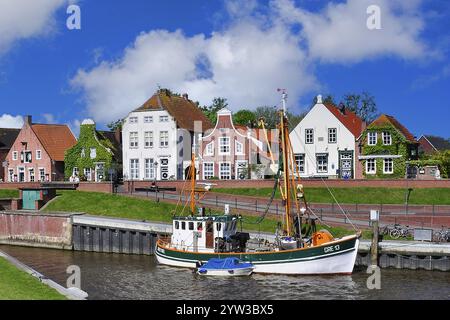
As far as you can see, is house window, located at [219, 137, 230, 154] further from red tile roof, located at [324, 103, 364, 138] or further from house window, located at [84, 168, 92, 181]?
house window, located at [84, 168, 92, 181]

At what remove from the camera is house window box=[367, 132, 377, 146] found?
6669 centimetres

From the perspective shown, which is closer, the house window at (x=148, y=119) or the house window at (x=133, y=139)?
the house window at (x=148, y=119)

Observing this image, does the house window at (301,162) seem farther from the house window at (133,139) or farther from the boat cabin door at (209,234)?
the boat cabin door at (209,234)

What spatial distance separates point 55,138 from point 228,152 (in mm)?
27910

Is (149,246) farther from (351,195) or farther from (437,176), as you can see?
(437,176)

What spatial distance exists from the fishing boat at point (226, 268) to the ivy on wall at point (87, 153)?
40.0 m

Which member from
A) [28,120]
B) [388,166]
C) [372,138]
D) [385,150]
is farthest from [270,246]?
[28,120]

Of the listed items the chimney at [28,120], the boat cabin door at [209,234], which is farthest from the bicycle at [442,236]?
the chimney at [28,120]

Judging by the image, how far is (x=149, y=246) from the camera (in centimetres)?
4762

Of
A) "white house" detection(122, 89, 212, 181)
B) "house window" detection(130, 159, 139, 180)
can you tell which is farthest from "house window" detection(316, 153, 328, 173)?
"house window" detection(130, 159, 139, 180)

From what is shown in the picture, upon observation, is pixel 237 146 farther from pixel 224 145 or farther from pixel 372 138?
pixel 372 138

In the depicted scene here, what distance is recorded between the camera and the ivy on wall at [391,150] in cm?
6500

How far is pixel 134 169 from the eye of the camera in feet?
249
